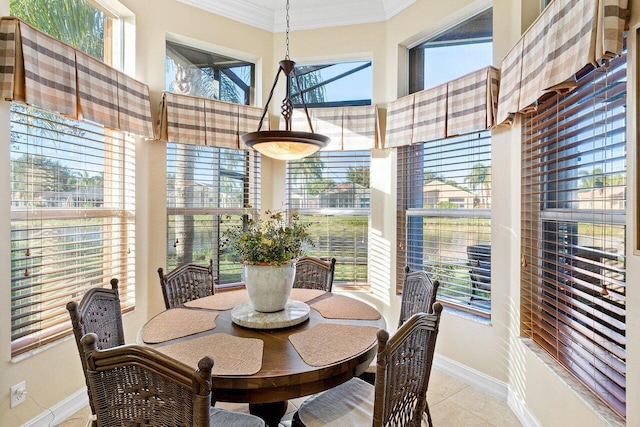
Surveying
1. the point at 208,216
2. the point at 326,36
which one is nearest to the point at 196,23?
the point at 326,36

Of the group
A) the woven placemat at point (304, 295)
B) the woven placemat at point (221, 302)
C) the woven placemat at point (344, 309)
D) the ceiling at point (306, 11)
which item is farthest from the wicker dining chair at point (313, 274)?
the ceiling at point (306, 11)

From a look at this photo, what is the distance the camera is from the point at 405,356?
1.44m

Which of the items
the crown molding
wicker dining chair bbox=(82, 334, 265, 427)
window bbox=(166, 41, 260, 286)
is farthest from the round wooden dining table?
the crown molding

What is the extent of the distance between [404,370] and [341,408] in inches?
18.7

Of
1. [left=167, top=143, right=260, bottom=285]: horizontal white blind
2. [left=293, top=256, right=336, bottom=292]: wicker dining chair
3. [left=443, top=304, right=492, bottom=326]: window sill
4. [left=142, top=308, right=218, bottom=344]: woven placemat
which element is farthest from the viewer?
[left=167, top=143, right=260, bottom=285]: horizontal white blind

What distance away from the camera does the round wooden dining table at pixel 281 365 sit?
4.58 feet

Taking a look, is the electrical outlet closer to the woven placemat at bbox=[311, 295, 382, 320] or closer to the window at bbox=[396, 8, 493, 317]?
the woven placemat at bbox=[311, 295, 382, 320]

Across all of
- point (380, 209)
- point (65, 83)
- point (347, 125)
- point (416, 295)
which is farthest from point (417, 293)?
point (65, 83)

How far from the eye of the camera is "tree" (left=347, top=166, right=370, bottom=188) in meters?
3.74

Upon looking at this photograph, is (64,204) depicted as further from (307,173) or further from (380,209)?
(380,209)

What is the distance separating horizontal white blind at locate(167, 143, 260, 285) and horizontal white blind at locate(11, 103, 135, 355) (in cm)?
38

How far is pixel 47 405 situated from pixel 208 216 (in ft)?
6.09

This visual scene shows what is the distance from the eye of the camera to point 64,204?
2523mm

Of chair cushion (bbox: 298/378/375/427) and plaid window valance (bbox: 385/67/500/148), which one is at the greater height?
plaid window valance (bbox: 385/67/500/148)
